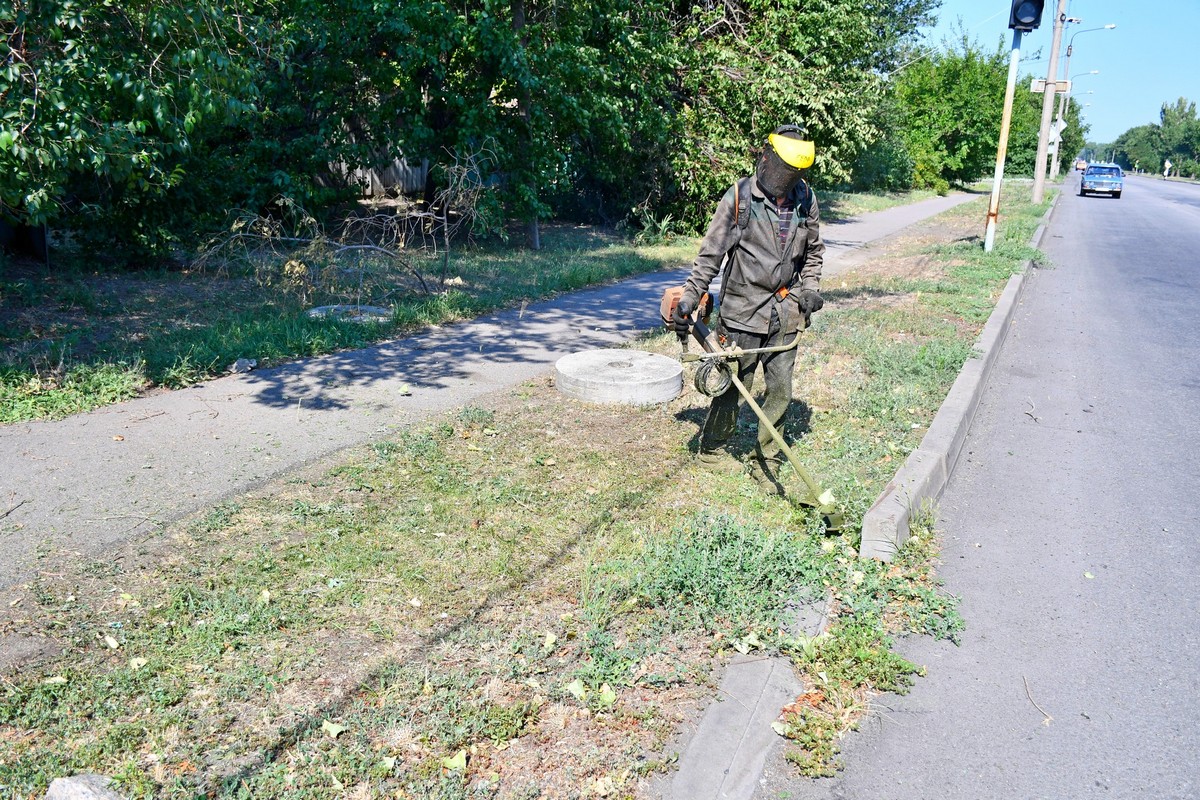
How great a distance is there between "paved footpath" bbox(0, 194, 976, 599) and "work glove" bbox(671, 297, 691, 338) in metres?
2.22

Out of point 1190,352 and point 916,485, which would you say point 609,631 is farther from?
point 1190,352

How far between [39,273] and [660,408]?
24.9ft

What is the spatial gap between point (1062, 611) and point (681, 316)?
2.32 metres

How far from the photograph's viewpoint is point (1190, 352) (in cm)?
888

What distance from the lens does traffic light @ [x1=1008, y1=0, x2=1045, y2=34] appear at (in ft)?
37.9

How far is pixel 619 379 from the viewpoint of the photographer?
6.56 meters

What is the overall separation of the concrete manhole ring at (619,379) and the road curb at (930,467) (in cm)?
199

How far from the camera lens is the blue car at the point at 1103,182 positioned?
4128 cm

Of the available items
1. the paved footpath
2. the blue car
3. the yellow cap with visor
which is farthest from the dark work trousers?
the blue car

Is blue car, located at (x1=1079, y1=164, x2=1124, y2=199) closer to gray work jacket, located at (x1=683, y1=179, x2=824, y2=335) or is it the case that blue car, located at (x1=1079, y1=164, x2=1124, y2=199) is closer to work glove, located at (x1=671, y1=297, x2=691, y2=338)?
gray work jacket, located at (x1=683, y1=179, x2=824, y2=335)

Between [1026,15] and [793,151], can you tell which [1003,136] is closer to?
[1026,15]

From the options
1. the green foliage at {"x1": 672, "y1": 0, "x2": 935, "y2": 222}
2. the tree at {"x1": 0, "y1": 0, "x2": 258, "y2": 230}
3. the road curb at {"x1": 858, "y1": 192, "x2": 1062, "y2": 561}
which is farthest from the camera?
the green foliage at {"x1": 672, "y1": 0, "x2": 935, "y2": 222}

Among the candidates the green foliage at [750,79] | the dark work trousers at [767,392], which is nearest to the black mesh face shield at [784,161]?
the dark work trousers at [767,392]

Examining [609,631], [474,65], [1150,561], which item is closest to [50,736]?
[609,631]
